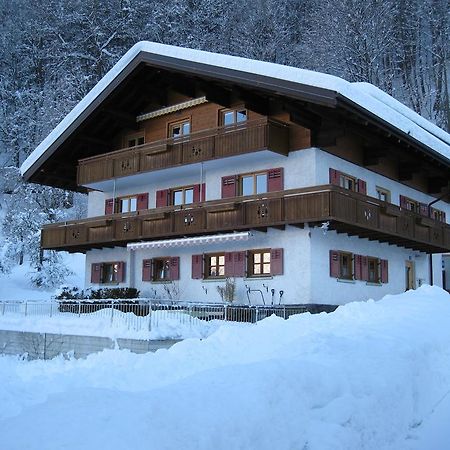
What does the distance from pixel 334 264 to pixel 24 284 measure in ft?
79.5

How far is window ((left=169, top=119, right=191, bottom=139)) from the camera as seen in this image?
85.5 feet

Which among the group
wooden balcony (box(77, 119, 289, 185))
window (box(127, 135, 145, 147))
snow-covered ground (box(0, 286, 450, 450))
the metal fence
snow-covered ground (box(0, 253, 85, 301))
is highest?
window (box(127, 135, 145, 147))

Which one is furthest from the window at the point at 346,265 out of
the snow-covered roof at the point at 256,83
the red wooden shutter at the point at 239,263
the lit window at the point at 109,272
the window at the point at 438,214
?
the lit window at the point at 109,272

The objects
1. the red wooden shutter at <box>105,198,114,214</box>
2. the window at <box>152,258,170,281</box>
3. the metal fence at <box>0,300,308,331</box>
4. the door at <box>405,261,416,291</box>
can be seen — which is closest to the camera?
the metal fence at <box>0,300,308,331</box>

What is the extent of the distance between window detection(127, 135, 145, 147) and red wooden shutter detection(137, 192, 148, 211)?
2540mm

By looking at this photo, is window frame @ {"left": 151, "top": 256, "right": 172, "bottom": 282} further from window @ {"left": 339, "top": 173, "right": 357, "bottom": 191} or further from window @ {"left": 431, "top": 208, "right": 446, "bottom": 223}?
window @ {"left": 431, "top": 208, "right": 446, "bottom": 223}

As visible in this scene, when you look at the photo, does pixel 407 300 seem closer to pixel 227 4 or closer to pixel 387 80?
pixel 387 80

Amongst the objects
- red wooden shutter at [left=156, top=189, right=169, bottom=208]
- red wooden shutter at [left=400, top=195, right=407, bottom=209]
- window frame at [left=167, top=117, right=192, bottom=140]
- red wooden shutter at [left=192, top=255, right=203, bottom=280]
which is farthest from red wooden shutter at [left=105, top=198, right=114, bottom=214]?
red wooden shutter at [left=400, top=195, right=407, bottom=209]

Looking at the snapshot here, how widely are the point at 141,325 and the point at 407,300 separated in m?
7.01

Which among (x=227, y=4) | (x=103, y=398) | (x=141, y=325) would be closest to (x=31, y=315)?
(x=141, y=325)

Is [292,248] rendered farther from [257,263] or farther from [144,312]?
[144,312]

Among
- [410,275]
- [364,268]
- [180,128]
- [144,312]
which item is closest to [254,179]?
[180,128]

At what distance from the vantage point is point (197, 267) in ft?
79.2

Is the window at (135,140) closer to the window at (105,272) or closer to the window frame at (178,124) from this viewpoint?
the window frame at (178,124)
